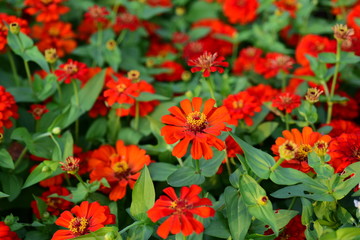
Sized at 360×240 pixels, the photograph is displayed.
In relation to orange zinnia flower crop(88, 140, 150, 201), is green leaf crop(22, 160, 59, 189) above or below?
above

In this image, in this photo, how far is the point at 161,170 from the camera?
54.2 inches

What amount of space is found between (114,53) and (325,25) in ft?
3.58

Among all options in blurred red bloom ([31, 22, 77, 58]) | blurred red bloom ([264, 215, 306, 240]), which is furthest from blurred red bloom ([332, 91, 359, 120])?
blurred red bloom ([31, 22, 77, 58])

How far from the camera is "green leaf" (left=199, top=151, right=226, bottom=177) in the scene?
1.24 m

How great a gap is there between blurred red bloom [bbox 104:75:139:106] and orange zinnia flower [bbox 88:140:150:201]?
14 cm

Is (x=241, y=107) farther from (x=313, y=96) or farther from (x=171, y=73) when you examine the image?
(x=171, y=73)

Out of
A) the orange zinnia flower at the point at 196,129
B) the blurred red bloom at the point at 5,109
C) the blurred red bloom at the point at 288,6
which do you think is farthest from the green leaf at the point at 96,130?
the blurred red bloom at the point at 288,6

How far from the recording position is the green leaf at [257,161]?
3.58ft

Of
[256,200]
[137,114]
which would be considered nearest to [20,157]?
[137,114]

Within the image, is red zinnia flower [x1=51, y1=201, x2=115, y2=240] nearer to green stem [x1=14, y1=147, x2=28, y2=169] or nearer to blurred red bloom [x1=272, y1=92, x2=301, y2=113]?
green stem [x1=14, y1=147, x2=28, y2=169]

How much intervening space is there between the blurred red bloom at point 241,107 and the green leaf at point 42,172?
0.59 m

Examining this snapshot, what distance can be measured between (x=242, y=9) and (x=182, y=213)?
1.47 m

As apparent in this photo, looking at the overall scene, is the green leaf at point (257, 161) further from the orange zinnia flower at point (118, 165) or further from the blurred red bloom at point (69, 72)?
the blurred red bloom at point (69, 72)

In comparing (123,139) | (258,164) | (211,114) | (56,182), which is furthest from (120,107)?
(258,164)
